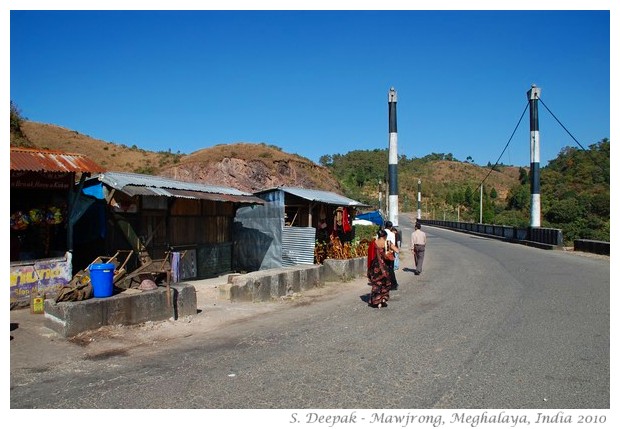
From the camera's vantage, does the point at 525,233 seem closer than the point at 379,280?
No

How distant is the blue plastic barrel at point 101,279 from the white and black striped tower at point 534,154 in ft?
97.9

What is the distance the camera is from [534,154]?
3275 cm

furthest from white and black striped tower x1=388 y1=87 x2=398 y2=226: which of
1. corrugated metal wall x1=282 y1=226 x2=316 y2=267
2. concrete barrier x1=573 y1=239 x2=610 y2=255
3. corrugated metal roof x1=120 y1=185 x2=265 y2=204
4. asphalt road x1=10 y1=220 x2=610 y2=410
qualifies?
asphalt road x1=10 y1=220 x2=610 y2=410

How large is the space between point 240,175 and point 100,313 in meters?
37.3

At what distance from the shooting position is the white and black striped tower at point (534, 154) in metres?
32.2

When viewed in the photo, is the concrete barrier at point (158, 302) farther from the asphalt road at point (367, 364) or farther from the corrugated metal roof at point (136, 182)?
the corrugated metal roof at point (136, 182)

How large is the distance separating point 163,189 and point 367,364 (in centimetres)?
780

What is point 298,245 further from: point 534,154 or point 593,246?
point 534,154

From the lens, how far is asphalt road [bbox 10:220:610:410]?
4828 mm

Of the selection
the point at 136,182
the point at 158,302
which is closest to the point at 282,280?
the point at 158,302

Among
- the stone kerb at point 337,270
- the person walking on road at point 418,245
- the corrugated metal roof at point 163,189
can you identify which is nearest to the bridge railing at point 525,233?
the person walking on road at point 418,245

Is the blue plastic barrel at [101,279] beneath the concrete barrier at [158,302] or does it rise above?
above

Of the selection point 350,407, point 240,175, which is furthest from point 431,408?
point 240,175

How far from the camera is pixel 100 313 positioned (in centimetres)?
774
